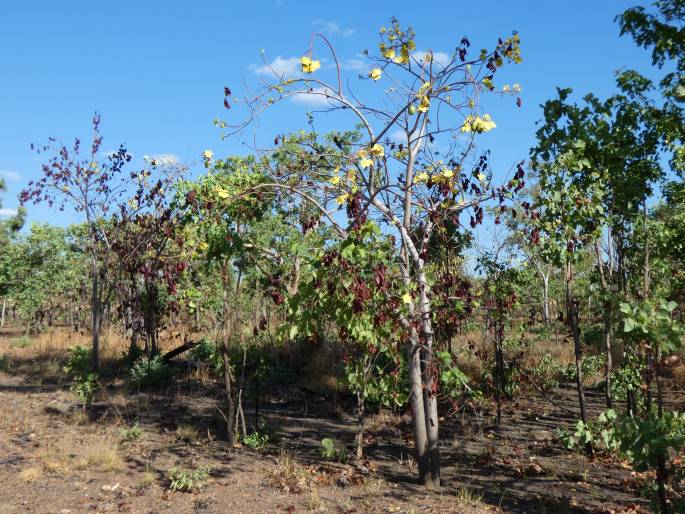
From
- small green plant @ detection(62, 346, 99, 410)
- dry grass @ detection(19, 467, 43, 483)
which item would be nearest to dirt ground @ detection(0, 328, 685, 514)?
dry grass @ detection(19, 467, 43, 483)

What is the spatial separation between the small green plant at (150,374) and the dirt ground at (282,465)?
1.28 m

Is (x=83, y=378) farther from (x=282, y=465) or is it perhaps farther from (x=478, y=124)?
(x=478, y=124)

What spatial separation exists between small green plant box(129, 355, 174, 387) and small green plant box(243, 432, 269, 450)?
4.91 meters

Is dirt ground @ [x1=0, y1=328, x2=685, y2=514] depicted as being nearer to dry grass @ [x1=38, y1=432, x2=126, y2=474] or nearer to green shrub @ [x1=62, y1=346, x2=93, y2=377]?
dry grass @ [x1=38, y1=432, x2=126, y2=474]

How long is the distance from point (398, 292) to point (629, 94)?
160 inches

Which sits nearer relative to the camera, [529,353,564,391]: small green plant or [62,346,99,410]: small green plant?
[62,346,99,410]: small green plant

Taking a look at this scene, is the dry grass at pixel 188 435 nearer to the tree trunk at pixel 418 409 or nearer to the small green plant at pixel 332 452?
the small green plant at pixel 332 452

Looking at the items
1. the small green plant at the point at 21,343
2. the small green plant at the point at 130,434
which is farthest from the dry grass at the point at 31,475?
the small green plant at the point at 21,343

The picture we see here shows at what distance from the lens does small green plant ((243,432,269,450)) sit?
848 cm

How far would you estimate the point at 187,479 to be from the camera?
654 centimetres

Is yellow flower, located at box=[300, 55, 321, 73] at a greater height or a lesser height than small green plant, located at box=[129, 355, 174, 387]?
greater

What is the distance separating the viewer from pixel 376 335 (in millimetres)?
6250

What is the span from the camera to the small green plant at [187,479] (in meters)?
6.47

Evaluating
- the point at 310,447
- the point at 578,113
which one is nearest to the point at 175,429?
the point at 310,447
